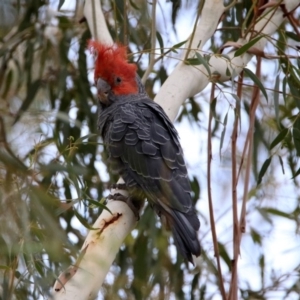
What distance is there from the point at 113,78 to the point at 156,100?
56 centimetres

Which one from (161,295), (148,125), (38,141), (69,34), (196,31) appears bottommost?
(38,141)

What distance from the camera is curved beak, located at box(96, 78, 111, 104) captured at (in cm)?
298

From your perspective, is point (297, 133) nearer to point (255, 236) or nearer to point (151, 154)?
point (151, 154)

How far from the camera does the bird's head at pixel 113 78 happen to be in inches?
116

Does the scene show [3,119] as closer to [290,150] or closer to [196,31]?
[196,31]

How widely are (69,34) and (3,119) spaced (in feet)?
5.62

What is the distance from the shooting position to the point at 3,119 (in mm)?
1451

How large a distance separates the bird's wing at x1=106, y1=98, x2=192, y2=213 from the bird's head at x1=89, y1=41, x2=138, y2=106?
233mm

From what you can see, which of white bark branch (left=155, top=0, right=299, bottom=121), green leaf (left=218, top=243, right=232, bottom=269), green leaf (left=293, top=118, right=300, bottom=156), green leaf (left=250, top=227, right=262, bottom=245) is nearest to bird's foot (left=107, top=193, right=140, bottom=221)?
white bark branch (left=155, top=0, right=299, bottom=121)

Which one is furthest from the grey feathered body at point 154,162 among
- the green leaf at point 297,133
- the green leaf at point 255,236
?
the green leaf at point 255,236

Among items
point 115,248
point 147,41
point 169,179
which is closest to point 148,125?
point 169,179

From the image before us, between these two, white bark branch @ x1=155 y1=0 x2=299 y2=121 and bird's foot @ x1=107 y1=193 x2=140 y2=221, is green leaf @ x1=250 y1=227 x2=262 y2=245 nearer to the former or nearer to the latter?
white bark branch @ x1=155 y1=0 x2=299 y2=121

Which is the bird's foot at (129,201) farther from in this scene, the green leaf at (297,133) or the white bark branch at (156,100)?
the green leaf at (297,133)

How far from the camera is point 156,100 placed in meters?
2.46
